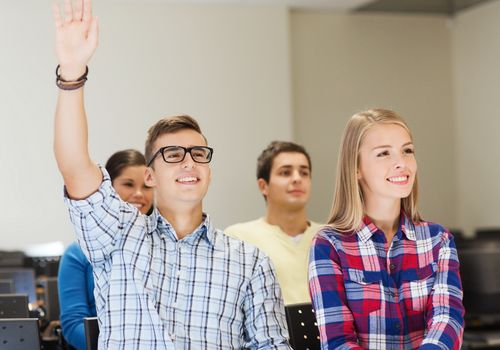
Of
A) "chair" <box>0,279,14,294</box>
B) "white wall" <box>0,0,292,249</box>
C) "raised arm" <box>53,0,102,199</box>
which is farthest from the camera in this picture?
"white wall" <box>0,0,292,249</box>

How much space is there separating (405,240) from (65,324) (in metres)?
1.50

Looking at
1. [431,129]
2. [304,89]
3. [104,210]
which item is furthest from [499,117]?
[104,210]

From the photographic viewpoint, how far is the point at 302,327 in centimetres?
295

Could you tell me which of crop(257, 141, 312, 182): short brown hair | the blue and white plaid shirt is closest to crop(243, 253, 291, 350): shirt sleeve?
the blue and white plaid shirt

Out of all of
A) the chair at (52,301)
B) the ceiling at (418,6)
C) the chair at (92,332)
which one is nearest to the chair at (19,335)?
the chair at (92,332)

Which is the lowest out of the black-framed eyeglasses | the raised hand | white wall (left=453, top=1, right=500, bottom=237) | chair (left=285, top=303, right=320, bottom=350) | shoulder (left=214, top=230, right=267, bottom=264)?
chair (left=285, top=303, right=320, bottom=350)

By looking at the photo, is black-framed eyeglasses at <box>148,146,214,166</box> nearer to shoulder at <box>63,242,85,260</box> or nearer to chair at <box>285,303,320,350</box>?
chair at <box>285,303,320,350</box>

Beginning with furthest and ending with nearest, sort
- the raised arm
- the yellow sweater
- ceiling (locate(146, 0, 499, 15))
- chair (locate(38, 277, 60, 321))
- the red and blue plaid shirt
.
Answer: ceiling (locate(146, 0, 499, 15)), chair (locate(38, 277, 60, 321)), the yellow sweater, the red and blue plaid shirt, the raised arm

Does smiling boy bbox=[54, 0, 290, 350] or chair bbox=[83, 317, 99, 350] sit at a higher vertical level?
smiling boy bbox=[54, 0, 290, 350]

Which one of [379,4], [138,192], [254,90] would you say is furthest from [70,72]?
[379,4]

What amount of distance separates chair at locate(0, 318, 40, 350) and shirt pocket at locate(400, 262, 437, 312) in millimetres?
1137

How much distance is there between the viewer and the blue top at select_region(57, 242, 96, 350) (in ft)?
10.7

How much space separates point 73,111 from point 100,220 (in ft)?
1.00

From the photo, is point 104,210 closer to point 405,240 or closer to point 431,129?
point 405,240
